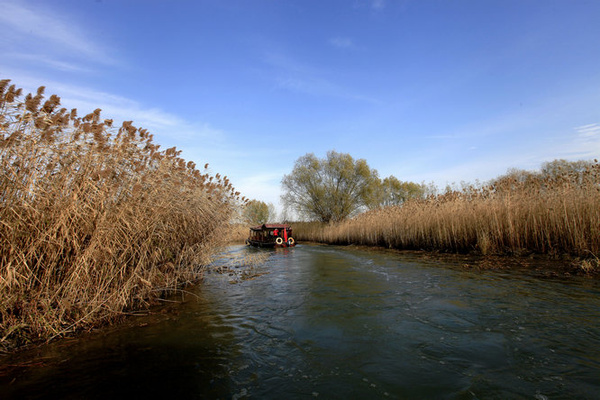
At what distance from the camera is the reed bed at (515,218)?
827 cm

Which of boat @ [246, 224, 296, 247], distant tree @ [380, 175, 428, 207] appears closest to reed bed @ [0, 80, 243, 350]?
boat @ [246, 224, 296, 247]

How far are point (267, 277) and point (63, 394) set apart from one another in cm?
709

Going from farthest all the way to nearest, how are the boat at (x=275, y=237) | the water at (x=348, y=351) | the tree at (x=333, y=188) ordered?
the tree at (x=333, y=188) < the boat at (x=275, y=237) < the water at (x=348, y=351)

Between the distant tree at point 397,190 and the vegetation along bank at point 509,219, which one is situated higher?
the distant tree at point 397,190

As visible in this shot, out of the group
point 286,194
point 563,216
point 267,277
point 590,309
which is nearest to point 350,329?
point 590,309

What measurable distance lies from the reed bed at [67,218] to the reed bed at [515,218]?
10748 millimetres

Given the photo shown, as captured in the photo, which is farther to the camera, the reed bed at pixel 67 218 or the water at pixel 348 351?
the reed bed at pixel 67 218

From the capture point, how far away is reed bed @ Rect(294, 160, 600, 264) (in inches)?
325

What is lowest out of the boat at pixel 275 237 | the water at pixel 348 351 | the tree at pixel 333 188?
the water at pixel 348 351

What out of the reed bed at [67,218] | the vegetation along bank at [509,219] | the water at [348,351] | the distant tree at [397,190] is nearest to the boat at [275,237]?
the vegetation along bank at [509,219]

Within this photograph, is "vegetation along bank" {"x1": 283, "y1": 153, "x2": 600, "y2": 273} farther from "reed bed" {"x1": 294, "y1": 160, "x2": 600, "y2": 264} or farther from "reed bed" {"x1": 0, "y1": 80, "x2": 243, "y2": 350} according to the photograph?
"reed bed" {"x1": 0, "y1": 80, "x2": 243, "y2": 350}

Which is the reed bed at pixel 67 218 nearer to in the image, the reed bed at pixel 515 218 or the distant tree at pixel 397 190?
the reed bed at pixel 515 218

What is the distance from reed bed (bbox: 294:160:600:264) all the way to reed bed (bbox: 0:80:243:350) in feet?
35.3

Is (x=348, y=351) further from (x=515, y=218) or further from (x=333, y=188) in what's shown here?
(x=333, y=188)
